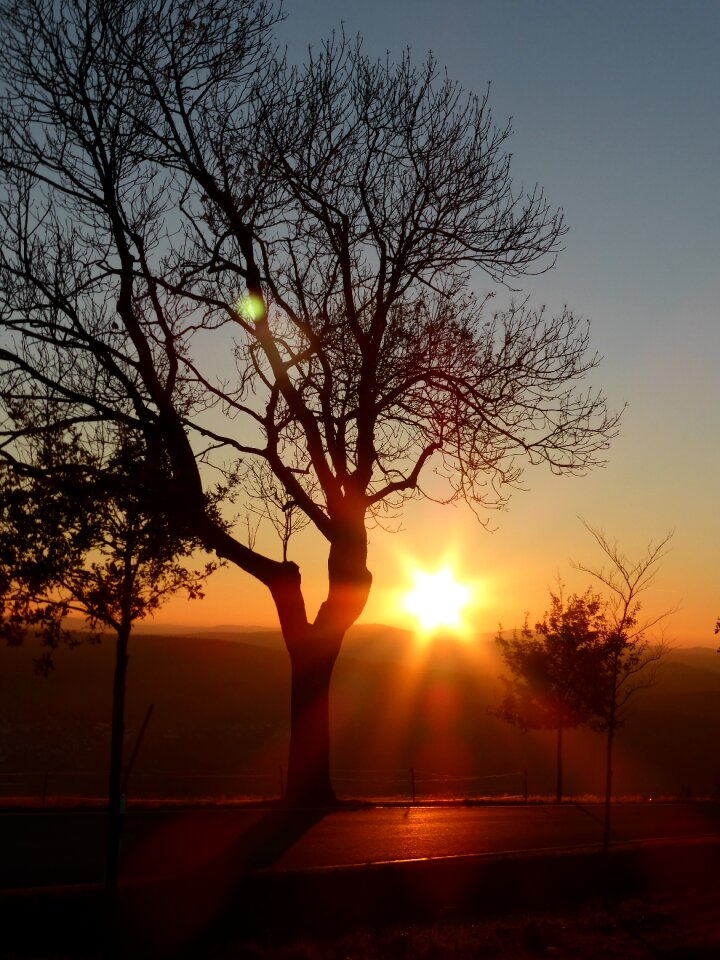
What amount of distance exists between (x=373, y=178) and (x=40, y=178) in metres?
6.25

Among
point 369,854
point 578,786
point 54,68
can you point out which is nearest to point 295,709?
point 369,854

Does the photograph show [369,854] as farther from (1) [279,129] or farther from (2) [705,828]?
(1) [279,129]

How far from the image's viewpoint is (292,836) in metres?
15.5

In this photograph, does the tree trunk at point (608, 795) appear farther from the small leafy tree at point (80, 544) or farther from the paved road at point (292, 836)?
the small leafy tree at point (80, 544)

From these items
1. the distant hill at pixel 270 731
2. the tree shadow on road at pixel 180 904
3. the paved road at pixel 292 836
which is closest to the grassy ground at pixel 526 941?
the tree shadow on road at pixel 180 904

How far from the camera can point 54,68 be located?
16859 millimetres

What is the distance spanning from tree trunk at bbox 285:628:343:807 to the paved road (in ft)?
3.86

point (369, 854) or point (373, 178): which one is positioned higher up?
point (373, 178)

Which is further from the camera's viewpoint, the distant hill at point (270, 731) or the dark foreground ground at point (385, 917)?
the distant hill at point (270, 731)

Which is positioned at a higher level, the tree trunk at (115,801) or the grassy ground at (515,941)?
the tree trunk at (115,801)

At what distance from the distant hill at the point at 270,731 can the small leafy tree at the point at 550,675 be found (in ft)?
19.1

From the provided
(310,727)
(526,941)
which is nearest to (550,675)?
(310,727)

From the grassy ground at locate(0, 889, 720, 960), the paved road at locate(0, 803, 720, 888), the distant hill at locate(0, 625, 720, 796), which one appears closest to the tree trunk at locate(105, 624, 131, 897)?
the grassy ground at locate(0, 889, 720, 960)

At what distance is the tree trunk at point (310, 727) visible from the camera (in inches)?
828
